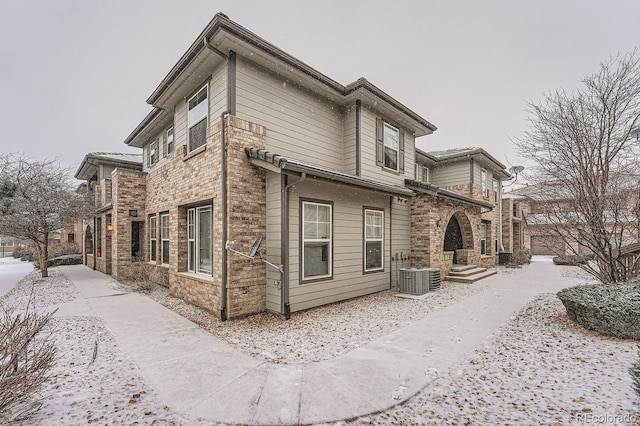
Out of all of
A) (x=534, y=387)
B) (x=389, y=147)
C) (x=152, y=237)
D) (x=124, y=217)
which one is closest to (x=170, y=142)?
(x=152, y=237)

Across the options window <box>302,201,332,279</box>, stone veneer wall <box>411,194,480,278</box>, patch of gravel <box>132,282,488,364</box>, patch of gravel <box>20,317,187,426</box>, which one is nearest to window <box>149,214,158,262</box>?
patch of gravel <box>132,282,488,364</box>

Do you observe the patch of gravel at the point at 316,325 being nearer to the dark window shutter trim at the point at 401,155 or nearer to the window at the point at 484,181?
the dark window shutter trim at the point at 401,155

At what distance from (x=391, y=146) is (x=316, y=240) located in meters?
4.83

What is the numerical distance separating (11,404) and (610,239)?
9.58 metres

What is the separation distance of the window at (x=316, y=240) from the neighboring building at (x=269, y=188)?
35 mm

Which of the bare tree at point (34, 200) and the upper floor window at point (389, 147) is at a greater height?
the upper floor window at point (389, 147)

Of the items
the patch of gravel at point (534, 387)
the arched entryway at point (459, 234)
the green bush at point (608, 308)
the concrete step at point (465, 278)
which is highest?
the arched entryway at point (459, 234)

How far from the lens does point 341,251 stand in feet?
24.3

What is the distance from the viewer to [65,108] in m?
29.2

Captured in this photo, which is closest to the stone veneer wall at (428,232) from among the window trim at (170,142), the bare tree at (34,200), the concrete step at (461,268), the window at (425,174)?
the concrete step at (461,268)

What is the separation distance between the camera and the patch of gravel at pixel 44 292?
299 inches

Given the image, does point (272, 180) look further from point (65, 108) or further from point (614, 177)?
point (65, 108)

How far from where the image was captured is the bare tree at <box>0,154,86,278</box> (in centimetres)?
1073

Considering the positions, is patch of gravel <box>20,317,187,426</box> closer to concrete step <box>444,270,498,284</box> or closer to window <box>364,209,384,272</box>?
window <box>364,209,384,272</box>
